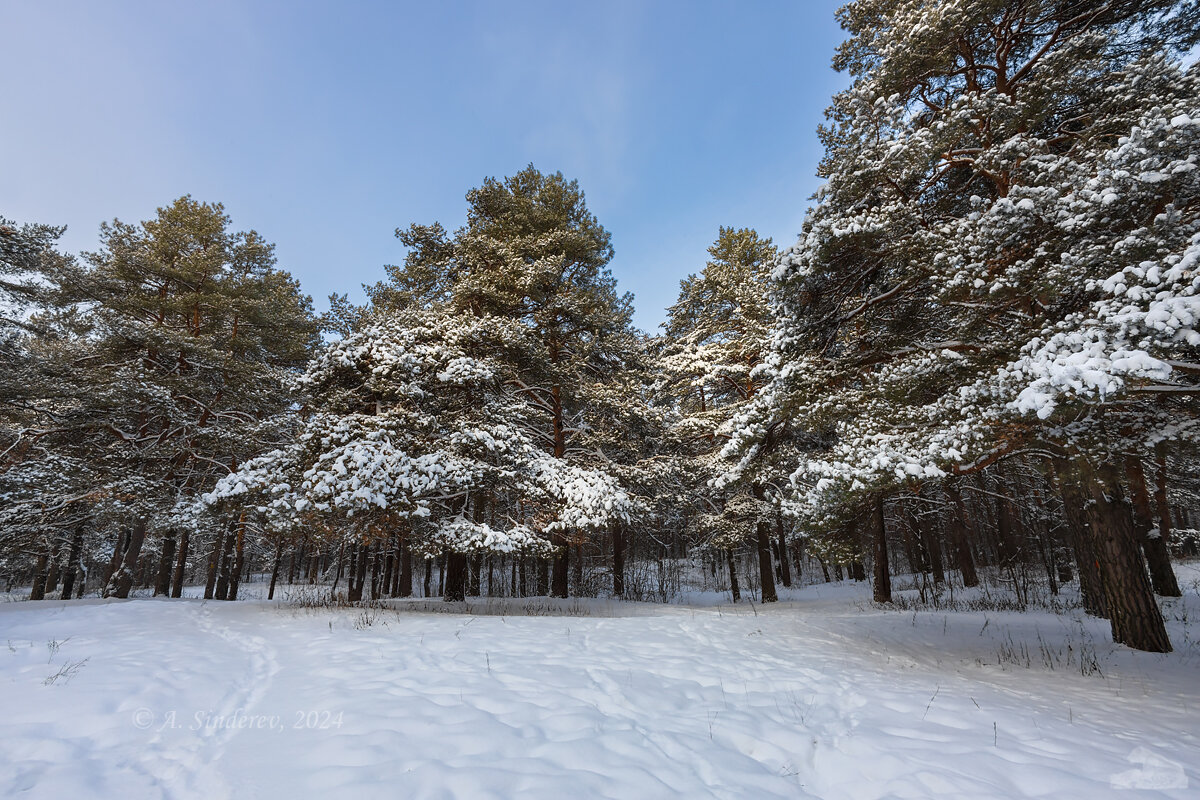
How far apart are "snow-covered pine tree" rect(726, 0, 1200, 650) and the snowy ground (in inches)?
95.2

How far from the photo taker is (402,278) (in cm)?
1706

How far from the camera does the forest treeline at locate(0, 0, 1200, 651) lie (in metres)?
5.53

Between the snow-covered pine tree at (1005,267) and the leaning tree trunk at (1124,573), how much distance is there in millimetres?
29

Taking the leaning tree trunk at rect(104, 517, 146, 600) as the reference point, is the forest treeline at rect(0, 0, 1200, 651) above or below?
above

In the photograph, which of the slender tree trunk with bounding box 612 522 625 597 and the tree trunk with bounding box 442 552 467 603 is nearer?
the tree trunk with bounding box 442 552 467 603

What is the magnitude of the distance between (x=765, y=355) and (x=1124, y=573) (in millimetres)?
6032

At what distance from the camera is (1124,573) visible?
6930 mm

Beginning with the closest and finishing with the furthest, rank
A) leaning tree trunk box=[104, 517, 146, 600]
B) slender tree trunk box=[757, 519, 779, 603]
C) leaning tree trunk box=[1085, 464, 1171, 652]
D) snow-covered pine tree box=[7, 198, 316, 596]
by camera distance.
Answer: leaning tree trunk box=[1085, 464, 1171, 652] < snow-covered pine tree box=[7, 198, 316, 596] < leaning tree trunk box=[104, 517, 146, 600] < slender tree trunk box=[757, 519, 779, 603]

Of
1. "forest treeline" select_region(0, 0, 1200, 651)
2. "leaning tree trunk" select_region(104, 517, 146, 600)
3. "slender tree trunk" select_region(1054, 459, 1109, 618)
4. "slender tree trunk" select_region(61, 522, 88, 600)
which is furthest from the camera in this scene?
"slender tree trunk" select_region(61, 522, 88, 600)

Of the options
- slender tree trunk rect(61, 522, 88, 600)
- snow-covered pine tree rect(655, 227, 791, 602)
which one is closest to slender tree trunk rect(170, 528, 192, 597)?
slender tree trunk rect(61, 522, 88, 600)

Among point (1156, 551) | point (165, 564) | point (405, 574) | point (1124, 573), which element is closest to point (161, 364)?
point (165, 564)

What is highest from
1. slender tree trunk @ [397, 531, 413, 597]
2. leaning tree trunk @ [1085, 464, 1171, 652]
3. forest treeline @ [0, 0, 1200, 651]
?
forest treeline @ [0, 0, 1200, 651]

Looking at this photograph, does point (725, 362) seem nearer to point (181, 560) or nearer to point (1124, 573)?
point (1124, 573)

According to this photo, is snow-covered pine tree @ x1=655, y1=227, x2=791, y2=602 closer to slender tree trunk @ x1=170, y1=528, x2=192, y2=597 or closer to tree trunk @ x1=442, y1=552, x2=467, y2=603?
tree trunk @ x1=442, y1=552, x2=467, y2=603
